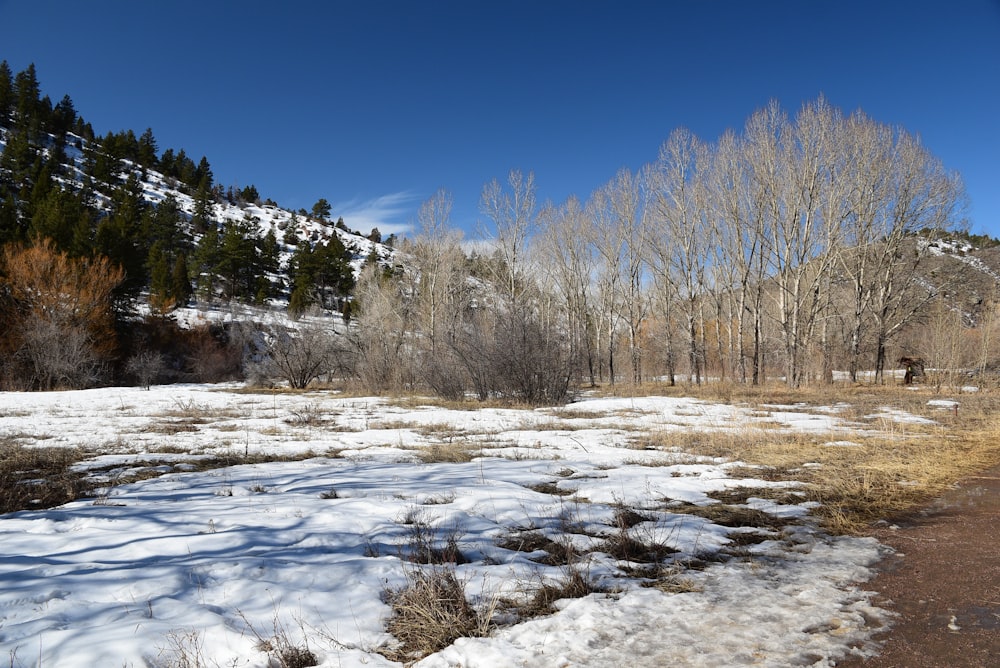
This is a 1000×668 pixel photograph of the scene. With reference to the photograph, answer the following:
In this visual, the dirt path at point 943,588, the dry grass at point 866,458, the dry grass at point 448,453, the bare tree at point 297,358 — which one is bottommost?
the dry grass at point 448,453

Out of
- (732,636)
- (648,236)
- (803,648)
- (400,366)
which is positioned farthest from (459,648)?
(648,236)

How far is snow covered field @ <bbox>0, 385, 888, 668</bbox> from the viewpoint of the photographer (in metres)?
2.37

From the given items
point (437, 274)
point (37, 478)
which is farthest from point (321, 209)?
point (37, 478)

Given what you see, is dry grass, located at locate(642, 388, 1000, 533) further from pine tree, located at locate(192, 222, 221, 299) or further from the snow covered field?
pine tree, located at locate(192, 222, 221, 299)

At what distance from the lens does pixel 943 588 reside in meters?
3.04

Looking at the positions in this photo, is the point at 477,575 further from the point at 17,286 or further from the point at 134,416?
the point at 17,286

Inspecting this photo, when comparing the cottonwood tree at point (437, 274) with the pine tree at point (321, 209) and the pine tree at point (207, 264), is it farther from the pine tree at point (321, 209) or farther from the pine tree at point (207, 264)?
the pine tree at point (321, 209)

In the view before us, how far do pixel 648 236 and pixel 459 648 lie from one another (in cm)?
3090

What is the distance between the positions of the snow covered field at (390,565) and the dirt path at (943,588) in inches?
6.1

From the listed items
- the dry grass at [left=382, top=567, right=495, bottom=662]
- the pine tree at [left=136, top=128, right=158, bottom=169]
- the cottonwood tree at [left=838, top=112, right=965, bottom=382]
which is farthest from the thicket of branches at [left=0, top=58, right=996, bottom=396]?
the pine tree at [left=136, top=128, right=158, bottom=169]

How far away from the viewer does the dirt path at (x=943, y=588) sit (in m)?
2.35

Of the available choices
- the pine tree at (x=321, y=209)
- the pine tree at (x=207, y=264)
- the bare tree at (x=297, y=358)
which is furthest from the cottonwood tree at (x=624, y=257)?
the pine tree at (x=321, y=209)

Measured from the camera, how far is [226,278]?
5031 centimetres

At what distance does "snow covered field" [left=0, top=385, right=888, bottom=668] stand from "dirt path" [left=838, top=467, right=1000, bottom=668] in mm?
154
